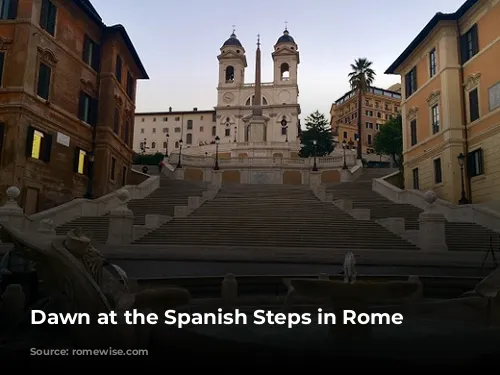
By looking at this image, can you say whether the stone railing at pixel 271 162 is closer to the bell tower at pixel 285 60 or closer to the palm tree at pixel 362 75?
the palm tree at pixel 362 75

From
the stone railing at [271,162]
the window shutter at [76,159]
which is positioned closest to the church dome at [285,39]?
the stone railing at [271,162]

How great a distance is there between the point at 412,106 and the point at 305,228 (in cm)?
1914

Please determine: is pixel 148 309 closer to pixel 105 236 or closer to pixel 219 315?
pixel 219 315

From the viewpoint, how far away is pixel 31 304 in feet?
23.8

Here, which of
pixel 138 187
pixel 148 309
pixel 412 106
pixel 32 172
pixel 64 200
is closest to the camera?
pixel 148 309

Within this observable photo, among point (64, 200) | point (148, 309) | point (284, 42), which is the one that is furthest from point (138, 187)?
point (284, 42)

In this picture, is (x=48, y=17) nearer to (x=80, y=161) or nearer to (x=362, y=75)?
(x=80, y=161)

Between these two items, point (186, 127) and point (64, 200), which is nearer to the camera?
point (64, 200)

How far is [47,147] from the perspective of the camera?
985 inches

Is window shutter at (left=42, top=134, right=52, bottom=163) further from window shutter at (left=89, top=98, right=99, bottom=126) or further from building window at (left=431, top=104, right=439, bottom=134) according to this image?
building window at (left=431, top=104, right=439, bottom=134)

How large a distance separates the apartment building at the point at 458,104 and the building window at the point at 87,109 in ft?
79.1

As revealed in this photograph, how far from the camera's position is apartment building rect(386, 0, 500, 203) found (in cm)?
2456

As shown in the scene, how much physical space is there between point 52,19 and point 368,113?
94.9 metres

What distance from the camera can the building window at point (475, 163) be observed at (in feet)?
82.8
